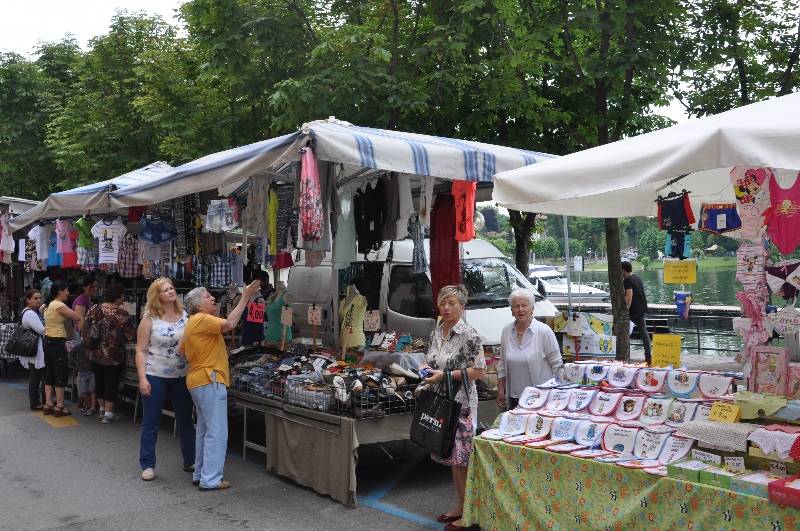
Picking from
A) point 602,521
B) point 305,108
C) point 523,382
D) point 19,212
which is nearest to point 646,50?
point 305,108

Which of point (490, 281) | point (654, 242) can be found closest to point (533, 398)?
point (654, 242)

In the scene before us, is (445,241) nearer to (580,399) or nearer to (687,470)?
(580,399)

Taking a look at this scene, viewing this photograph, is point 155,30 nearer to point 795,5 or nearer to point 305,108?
point 305,108

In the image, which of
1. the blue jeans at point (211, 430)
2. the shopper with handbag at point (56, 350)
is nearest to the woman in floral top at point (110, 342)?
the shopper with handbag at point (56, 350)

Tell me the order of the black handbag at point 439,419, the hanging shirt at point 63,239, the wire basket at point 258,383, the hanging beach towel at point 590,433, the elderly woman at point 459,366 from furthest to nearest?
the hanging shirt at point 63,239, the wire basket at point 258,383, the elderly woman at point 459,366, the black handbag at point 439,419, the hanging beach towel at point 590,433

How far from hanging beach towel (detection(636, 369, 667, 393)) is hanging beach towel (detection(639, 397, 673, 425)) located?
1.08ft

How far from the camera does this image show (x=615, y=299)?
9.82 m

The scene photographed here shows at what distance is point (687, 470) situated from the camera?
12.8 ft

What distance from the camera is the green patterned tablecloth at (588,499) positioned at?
12.0 ft

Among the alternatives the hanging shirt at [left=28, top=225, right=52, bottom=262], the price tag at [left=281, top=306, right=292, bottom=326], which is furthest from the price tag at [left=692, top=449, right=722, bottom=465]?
the hanging shirt at [left=28, top=225, right=52, bottom=262]

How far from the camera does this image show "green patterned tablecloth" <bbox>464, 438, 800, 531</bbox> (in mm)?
3648

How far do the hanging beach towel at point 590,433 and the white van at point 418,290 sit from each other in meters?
4.10

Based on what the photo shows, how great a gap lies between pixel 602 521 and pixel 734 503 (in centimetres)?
78

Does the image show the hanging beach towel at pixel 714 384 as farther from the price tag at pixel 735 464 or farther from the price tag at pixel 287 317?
the price tag at pixel 287 317
